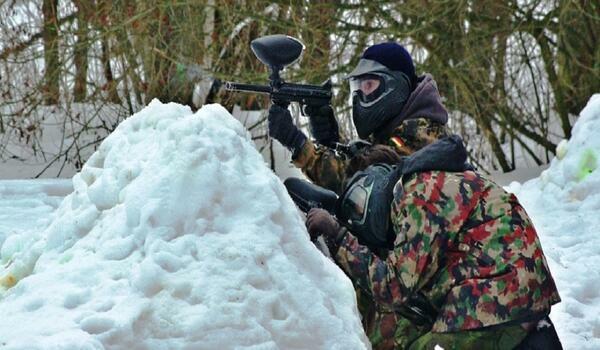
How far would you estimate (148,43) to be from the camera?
454 inches

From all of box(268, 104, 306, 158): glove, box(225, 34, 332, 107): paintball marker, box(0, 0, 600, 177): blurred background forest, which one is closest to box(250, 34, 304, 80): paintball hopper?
box(225, 34, 332, 107): paintball marker

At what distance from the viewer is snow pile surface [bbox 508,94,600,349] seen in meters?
6.41

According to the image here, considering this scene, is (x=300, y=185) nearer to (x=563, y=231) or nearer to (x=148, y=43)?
(x=563, y=231)

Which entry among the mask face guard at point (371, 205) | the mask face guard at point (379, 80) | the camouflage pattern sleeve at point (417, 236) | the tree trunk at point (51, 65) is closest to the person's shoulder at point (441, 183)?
the camouflage pattern sleeve at point (417, 236)

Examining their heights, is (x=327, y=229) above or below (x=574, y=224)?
above

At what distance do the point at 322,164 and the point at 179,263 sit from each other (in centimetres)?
169

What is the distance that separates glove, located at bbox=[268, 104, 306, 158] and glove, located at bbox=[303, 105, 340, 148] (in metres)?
0.11

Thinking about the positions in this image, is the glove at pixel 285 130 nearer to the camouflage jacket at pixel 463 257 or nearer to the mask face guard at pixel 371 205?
the mask face guard at pixel 371 205

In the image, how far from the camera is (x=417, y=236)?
145 inches

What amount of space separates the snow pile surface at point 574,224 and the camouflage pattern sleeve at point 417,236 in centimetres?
241

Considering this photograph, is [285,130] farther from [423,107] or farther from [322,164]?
[423,107]

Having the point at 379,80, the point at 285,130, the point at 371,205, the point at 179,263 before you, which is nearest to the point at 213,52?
the point at 285,130

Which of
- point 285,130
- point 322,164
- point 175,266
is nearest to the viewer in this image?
point 175,266

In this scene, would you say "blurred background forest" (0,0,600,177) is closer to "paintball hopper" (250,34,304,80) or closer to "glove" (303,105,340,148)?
"glove" (303,105,340,148)
